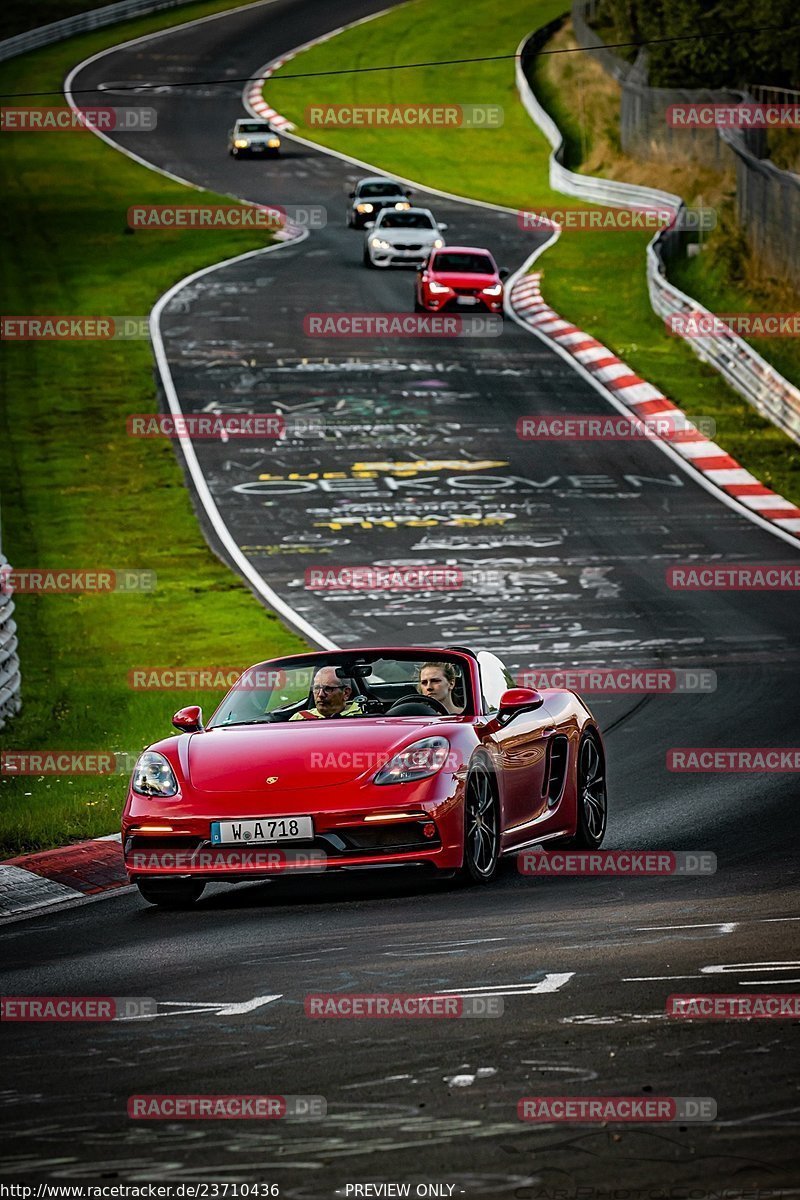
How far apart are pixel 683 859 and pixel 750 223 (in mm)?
30787

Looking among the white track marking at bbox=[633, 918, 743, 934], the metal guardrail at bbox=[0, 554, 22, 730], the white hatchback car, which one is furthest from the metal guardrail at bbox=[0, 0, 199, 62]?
the white track marking at bbox=[633, 918, 743, 934]

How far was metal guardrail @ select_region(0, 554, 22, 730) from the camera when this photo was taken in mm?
17016

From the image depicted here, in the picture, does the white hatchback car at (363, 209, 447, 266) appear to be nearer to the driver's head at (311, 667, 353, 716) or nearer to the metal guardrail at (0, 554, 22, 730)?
the metal guardrail at (0, 554, 22, 730)

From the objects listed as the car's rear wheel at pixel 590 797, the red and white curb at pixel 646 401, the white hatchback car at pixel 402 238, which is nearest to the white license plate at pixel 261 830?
the car's rear wheel at pixel 590 797

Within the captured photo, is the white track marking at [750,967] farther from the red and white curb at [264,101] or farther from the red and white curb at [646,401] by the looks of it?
the red and white curb at [264,101]

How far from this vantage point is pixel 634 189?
182 ft

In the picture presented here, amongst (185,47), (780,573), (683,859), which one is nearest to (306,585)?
(780,573)

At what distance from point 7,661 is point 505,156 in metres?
54.0

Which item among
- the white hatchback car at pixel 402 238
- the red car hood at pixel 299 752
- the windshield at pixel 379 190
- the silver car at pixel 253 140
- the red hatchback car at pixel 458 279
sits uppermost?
the red car hood at pixel 299 752

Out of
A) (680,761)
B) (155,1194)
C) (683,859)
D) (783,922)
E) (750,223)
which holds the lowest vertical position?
(750,223)

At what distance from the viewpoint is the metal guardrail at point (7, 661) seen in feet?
55.8

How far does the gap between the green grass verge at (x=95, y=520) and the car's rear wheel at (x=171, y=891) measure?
1567mm

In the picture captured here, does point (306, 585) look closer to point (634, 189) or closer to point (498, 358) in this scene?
point (498, 358)

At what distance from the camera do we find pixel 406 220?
4800 cm
